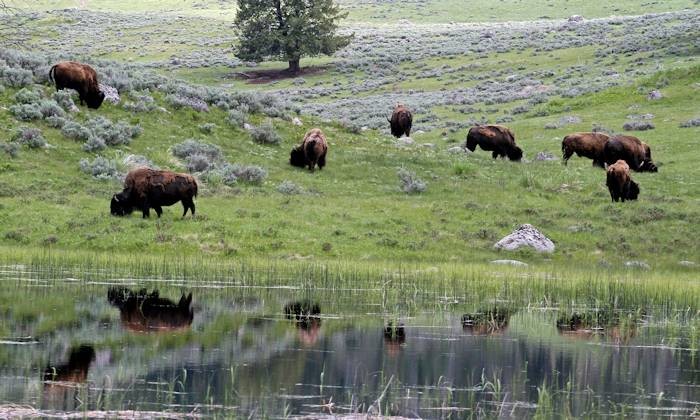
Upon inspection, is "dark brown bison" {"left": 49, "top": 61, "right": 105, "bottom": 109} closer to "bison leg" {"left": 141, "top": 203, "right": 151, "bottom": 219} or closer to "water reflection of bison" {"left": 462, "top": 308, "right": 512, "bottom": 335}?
"bison leg" {"left": 141, "top": 203, "right": 151, "bottom": 219}

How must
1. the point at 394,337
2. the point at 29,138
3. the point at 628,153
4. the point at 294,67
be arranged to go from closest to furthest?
the point at 394,337, the point at 29,138, the point at 628,153, the point at 294,67

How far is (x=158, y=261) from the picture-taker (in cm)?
2250

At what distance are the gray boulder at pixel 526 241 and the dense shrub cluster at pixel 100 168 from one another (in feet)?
38.5

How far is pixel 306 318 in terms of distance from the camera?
1534cm

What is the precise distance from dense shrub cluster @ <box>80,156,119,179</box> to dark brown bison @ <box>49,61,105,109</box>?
4.83m

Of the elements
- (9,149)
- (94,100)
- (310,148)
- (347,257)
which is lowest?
(347,257)

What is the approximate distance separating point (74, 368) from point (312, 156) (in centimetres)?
2476

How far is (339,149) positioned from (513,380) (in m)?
27.5

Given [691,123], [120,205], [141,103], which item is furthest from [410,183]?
[691,123]

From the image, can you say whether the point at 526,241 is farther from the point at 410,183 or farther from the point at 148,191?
the point at 148,191

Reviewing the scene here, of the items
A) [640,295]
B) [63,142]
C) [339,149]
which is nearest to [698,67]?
[339,149]

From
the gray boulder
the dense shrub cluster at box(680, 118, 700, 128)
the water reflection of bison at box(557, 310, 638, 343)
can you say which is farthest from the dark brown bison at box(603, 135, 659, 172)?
the water reflection of bison at box(557, 310, 638, 343)

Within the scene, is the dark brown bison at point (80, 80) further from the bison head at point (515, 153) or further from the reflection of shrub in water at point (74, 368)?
the reflection of shrub in water at point (74, 368)

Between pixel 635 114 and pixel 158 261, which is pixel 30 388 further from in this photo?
pixel 635 114
